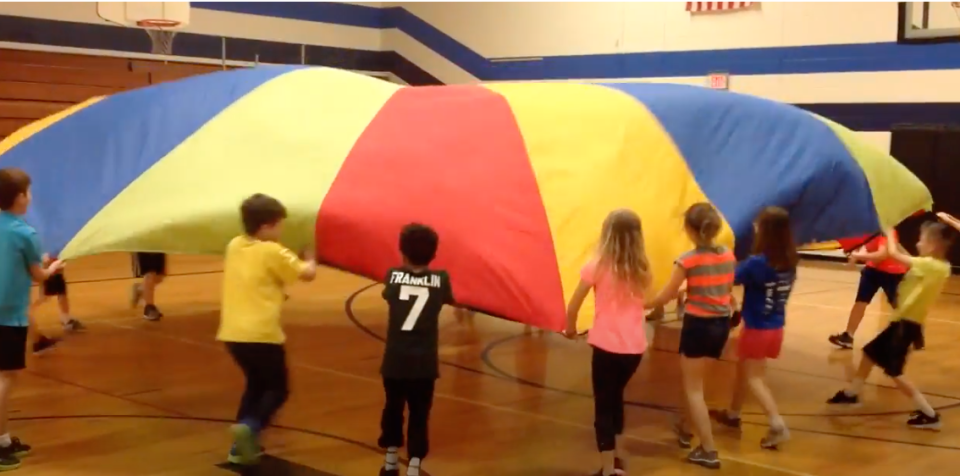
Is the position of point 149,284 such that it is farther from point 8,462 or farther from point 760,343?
point 760,343

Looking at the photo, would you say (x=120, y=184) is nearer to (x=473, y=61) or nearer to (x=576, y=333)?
(x=576, y=333)

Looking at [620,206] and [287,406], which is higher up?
[620,206]

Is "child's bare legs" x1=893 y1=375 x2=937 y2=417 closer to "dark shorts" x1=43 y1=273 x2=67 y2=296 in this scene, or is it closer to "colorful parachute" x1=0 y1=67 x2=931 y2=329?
"colorful parachute" x1=0 y1=67 x2=931 y2=329

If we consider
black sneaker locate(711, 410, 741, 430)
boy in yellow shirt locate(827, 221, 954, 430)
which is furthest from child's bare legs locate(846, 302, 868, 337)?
black sneaker locate(711, 410, 741, 430)

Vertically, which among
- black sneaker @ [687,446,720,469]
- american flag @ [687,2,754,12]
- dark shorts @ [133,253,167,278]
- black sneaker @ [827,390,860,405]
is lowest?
black sneaker @ [687,446,720,469]

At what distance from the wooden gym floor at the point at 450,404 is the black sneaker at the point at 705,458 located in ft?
0.18

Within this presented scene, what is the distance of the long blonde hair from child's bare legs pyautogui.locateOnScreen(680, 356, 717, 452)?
1.55 feet

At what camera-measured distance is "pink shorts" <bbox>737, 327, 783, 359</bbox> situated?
414 cm

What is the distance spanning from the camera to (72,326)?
21.1ft

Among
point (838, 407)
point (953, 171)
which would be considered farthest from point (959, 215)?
point (838, 407)

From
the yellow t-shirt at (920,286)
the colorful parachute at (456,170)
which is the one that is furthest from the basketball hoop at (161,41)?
the yellow t-shirt at (920,286)

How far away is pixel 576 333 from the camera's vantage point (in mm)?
3723

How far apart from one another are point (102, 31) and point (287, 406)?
7473 mm

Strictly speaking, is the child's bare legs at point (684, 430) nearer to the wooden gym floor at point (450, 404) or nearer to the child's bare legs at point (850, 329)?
the wooden gym floor at point (450, 404)
